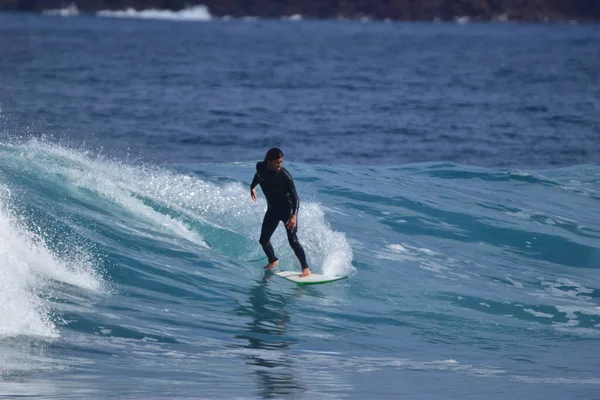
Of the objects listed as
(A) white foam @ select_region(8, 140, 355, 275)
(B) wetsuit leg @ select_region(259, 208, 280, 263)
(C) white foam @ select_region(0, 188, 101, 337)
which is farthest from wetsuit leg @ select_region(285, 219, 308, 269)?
(C) white foam @ select_region(0, 188, 101, 337)

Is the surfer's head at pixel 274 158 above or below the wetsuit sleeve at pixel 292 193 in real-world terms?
above

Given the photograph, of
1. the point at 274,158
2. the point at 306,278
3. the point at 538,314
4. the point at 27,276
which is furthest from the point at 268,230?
the point at 538,314

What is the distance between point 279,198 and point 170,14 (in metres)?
178

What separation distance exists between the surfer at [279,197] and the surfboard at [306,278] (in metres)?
0.09

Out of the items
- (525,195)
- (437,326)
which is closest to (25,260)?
(437,326)

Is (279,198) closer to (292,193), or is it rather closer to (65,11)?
(292,193)

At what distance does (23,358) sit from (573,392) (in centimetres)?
464

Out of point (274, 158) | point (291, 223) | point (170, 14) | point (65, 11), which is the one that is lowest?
point (65, 11)

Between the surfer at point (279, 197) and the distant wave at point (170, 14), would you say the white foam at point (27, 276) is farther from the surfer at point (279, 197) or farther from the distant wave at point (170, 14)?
the distant wave at point (170, 14)

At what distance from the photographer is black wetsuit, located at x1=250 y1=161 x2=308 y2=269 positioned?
12.2 meters

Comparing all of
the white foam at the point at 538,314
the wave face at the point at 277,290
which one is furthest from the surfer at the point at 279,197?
the white foam at the point at 538,314

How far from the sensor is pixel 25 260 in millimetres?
10906

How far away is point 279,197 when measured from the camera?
1230 centimetres

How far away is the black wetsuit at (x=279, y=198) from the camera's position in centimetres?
1218
